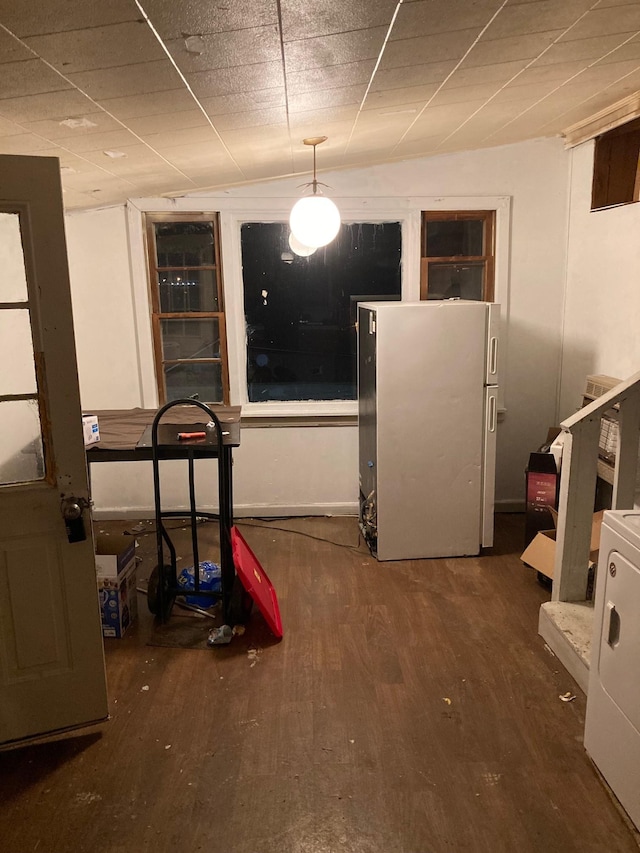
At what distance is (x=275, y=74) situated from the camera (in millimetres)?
1969

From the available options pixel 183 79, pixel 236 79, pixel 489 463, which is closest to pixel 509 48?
pixel 236 79

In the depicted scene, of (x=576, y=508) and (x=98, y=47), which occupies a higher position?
(x=98, y=47)

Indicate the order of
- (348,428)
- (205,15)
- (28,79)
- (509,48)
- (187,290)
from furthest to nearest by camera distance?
1. (348,428)
2. (187,290)
3. (509,48)
4. (28,79)
5. (205,15)

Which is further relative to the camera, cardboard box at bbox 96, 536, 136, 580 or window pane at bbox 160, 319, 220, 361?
window pane at bbox 160, 319, 220, 361

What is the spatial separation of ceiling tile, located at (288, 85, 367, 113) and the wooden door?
3.01 feet

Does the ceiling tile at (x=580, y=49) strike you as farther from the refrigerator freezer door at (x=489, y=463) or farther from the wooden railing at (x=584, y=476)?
the refrigerator freezer door at (x=489, y=463)

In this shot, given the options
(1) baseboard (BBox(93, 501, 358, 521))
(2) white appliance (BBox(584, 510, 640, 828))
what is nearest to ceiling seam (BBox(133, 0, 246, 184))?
(2) white appliance (BBox(584, 510, 640, 828))

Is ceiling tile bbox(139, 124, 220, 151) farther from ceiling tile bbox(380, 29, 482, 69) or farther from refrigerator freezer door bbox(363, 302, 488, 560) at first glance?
refrigerator freezer door bbox(363, 302, 488, 560)

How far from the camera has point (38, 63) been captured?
62.8 inches

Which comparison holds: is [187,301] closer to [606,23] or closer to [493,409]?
[493,409]

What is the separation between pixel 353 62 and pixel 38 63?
94cm

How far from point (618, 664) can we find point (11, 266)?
2341 millimetres

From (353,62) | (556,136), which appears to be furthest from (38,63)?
(556,136)

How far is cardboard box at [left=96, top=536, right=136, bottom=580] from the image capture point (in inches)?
120
